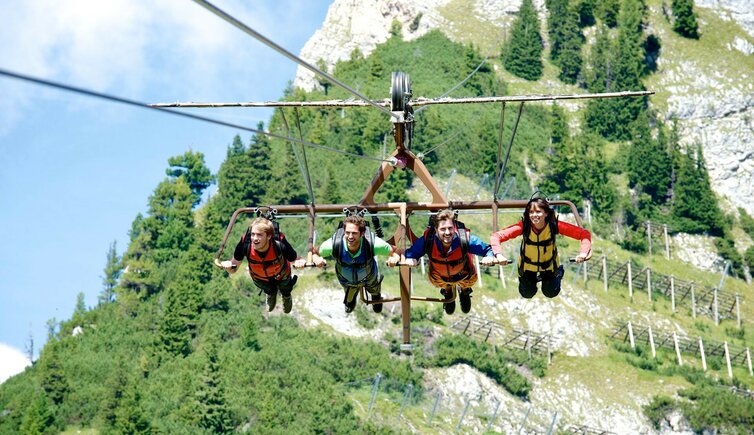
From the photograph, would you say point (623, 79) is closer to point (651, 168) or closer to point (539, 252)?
point (651, 168)

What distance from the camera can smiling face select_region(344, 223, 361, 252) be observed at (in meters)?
17.2

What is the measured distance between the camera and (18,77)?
8.04 metres

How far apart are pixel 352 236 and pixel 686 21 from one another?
10061cm

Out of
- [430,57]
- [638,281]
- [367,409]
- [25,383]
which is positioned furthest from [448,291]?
[430,57]

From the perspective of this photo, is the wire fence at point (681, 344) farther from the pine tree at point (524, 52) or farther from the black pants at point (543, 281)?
the black pants at point (543, 281)

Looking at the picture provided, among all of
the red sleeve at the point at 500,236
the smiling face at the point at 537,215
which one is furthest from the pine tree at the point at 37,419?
the smiling face at the point at 537,215

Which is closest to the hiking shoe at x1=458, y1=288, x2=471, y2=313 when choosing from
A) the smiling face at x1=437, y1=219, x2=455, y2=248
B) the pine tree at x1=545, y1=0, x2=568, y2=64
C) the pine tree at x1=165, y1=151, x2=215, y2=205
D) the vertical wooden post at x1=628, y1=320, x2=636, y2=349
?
the smiling face at x1=437, y1=219, x2=455, y2=248

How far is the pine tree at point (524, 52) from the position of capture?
107m

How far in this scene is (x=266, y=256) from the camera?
1794 centimetres

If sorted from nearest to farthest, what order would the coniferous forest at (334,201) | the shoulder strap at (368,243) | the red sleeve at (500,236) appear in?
the red sleeve at (500,236) < the shoulder strap at (368,243) < the coniferous forest at (334,201)

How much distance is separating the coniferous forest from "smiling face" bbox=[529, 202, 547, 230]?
31512 mm

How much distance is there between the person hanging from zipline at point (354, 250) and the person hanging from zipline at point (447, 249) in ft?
1.63

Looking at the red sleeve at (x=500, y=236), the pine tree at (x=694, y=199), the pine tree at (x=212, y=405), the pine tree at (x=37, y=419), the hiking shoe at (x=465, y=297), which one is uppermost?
the red sleeve at (x=500, y=236)

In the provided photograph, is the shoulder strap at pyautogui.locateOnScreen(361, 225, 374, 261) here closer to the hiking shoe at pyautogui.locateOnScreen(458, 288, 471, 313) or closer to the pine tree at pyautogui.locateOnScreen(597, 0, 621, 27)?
the hiking shoe at pyautogui.locateOnScreen(458, 288, 471, 313)
